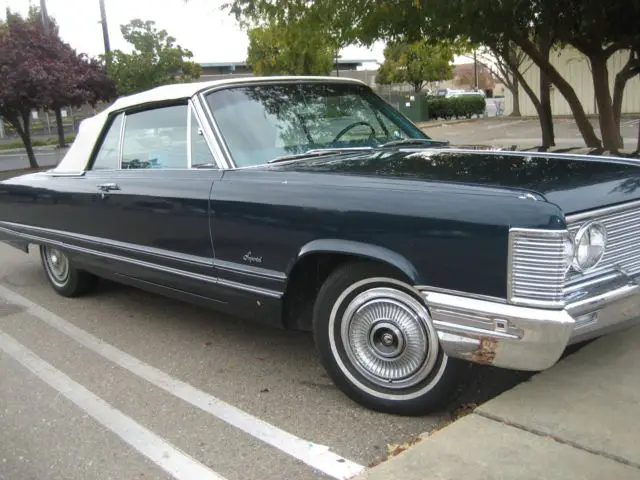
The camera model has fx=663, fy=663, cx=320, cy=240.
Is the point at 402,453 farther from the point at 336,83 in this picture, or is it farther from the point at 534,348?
the point at 336,83

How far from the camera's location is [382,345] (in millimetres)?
3328

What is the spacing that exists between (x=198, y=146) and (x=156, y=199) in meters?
0.45

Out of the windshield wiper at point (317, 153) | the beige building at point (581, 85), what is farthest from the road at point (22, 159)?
the beige building at point (581, 85)

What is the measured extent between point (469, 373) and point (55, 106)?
19005mm

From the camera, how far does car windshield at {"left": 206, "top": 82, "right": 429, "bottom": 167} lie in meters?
4.14

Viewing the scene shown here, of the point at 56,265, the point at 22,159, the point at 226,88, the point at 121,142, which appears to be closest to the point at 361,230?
Result: the point at 226,88

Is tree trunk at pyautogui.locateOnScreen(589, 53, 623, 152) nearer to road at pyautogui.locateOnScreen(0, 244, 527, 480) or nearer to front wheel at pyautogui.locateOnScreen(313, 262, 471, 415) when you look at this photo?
road at pyautogui.locateOnScreen(0, 244, 527, 480)

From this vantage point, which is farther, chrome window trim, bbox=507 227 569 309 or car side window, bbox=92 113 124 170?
car side window, bbox=92 113 124 170

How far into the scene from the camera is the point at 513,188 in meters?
2.84

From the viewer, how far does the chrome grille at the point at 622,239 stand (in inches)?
117

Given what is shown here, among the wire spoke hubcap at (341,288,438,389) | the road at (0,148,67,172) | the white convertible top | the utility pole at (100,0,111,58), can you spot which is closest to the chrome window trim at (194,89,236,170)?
the white convertible top

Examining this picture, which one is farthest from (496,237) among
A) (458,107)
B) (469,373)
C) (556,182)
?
(458,107)

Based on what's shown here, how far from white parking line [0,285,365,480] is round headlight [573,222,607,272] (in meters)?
1.32

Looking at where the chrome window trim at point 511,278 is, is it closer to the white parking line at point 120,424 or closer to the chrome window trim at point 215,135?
the white parking line at point 120,424
